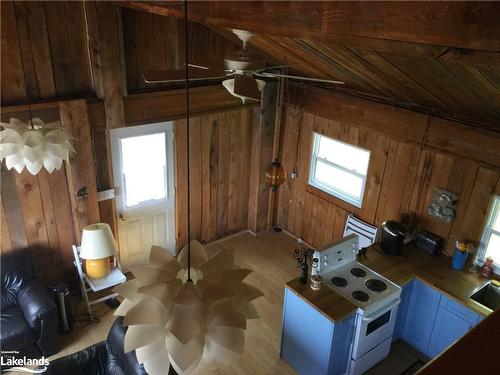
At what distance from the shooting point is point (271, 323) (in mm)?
4777

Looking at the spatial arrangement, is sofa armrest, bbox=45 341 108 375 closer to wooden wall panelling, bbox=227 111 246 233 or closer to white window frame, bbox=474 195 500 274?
wooden wall panelling, bbox=227 111 246 233

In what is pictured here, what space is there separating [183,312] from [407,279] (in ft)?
10.7

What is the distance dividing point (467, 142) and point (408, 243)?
1323mm

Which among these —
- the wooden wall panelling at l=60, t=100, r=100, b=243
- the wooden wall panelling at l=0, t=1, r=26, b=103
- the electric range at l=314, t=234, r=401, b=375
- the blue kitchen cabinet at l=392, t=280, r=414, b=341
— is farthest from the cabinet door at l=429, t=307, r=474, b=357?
the wooden wall panelling at l=0, t=1, r=26, b=103

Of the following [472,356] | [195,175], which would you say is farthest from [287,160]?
[472,356]

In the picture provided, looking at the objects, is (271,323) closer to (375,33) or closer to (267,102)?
(267,102)

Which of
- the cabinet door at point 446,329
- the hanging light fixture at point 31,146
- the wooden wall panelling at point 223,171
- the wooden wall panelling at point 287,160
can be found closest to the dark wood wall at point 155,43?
the wooden wall panelling at point 223,171

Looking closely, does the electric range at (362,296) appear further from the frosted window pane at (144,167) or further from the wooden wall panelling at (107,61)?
the wooden wall panelling at (107,61)

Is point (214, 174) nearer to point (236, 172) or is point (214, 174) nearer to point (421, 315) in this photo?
point (236, 172)

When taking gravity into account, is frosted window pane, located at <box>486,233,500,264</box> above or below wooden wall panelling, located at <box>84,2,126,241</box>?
below

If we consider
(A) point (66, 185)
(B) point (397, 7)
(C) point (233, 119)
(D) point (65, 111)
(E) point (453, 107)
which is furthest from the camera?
(C) point (233, 119)

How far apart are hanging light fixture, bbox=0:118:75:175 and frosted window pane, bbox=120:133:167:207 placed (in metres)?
1.82

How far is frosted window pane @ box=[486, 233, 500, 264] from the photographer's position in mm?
4133

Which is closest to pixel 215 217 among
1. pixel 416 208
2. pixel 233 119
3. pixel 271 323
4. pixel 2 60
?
pixel 233 119
